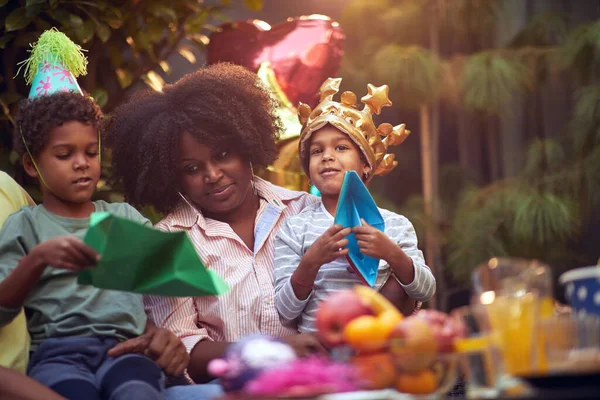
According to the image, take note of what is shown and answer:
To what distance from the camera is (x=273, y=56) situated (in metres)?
3.30

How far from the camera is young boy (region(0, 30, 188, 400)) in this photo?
6.73ft

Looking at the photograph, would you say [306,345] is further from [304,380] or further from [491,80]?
[491,80]

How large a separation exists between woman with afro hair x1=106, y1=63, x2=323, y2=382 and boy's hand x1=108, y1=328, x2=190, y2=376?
160mm

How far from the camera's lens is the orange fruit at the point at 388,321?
1510mm

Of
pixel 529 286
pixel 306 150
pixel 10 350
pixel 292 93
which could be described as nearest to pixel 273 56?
pixel 292 93

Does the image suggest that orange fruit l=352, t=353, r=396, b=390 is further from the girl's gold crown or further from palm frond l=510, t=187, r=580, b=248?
palm frond l=510, t=187, r=580, b=248

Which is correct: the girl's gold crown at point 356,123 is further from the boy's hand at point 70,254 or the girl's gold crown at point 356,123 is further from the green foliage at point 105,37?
the boy's hand at point 70,254

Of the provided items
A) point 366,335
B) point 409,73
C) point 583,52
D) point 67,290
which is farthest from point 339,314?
point 583,52

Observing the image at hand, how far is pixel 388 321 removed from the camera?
5.02ft

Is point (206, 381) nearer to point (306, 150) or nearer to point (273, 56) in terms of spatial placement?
point (306, 150)

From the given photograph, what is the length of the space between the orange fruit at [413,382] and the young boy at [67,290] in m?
0.73

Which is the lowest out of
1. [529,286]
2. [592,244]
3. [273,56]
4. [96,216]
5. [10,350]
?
[592,244]

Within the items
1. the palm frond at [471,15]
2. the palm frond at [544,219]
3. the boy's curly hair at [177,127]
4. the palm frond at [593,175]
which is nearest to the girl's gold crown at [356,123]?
the boy's curly hair at [177,127]

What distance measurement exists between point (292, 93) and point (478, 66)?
1377 millimetres
